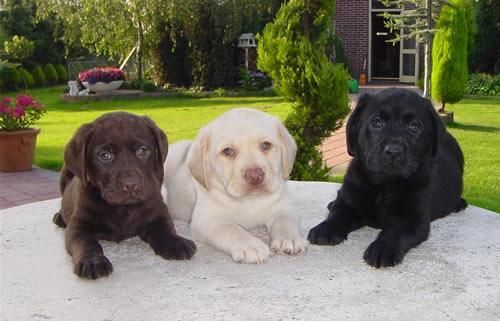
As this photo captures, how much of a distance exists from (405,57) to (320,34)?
21206 mm

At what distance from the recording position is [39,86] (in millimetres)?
31141

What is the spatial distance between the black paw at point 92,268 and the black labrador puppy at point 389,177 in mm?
1036

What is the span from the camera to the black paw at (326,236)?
3.05 meters

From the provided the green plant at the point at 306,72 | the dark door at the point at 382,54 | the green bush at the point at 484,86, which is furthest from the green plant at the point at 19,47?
the green plant at the point at 306,72

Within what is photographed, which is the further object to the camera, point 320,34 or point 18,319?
point 320,34

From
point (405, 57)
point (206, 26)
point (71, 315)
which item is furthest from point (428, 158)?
point (405, 57)

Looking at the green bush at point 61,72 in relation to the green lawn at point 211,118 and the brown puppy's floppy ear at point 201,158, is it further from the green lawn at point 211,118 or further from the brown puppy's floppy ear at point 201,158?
the brown puppy's floppy ear at point 201,158

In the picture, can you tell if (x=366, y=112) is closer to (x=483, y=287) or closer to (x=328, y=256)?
(x=328, y=256)

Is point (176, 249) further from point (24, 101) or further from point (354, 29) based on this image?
point (354, 29)

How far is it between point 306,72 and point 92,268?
14.0 feet

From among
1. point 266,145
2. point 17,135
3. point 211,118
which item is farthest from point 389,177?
point 211,118

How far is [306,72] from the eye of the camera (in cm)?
643

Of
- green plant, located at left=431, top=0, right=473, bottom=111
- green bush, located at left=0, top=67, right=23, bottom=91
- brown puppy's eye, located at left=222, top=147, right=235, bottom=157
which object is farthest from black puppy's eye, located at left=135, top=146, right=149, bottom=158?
green bush, located at left=0, top=67, right=23, bottom=91

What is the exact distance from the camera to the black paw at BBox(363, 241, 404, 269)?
272 cm
